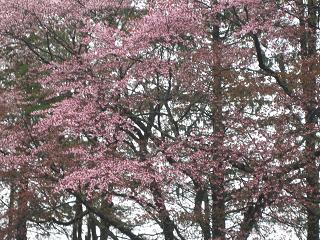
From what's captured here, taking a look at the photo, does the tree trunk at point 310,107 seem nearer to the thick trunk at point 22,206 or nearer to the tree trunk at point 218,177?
the tree trunk at point 218,177

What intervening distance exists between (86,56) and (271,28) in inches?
175

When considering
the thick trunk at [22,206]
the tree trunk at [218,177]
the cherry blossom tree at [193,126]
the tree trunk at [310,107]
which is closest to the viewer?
Result: the tree trunk at [310,107]

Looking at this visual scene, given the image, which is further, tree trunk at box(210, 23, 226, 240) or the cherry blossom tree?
tree trunk at box(210, 23, 226, 240)

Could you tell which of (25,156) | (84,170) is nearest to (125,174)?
(84,170)

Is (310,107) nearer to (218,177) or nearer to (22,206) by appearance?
(218,177)

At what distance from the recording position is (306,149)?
1090 cm

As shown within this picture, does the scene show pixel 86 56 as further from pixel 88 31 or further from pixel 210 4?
pixel 210 4

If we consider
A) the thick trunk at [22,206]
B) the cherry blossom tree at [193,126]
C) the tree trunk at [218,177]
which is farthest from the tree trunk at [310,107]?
the thick trunk at [22,206]

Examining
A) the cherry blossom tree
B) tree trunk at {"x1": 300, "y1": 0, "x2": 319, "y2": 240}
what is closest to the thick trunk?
the cherry blossom tree

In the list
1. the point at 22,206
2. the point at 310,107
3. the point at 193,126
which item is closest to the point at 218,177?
the point at 310,107

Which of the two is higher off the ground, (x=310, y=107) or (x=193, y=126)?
(x=193, y=126)

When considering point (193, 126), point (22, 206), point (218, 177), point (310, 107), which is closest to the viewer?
point (310, 107)

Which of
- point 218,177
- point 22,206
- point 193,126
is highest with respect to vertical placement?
point 193,126

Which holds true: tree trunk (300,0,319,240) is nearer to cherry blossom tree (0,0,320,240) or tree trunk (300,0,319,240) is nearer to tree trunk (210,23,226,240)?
cherry blossom tree (0,0,320,240)
